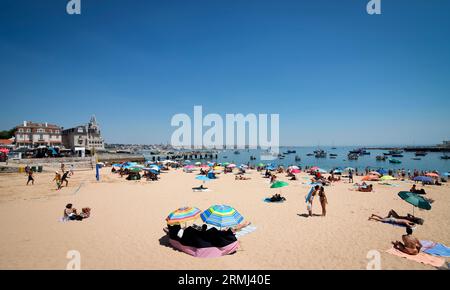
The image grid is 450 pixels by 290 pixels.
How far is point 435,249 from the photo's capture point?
709 centimetres

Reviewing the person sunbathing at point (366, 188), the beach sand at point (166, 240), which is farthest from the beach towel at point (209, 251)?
the person sunbathing at point (366, 188)

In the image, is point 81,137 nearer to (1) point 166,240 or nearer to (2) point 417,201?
(1) point 166,240

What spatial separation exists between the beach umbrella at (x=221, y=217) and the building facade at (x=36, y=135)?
64.8 metres

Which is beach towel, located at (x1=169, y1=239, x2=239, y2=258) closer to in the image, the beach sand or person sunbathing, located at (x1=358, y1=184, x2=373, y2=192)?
the beach sand

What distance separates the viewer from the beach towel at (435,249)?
22.5ft

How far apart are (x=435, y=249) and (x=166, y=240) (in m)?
8.77

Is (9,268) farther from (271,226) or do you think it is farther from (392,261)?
(392,261)

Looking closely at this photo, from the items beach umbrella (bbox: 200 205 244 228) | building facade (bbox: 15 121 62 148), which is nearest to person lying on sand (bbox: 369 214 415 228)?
beach umbrella (bbox: 200 205 244 228)

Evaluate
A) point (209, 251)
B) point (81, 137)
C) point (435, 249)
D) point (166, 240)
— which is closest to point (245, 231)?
point (209, 251)

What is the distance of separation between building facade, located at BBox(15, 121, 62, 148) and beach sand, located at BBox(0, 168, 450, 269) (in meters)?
52.6

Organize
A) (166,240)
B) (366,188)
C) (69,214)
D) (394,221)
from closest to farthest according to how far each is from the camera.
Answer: (166,240) < (394,221) < (69,214) < (366,188)

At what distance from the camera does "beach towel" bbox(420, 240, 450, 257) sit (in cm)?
685

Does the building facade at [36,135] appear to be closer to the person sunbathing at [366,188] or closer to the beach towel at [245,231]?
the beach towel at [245,231]
